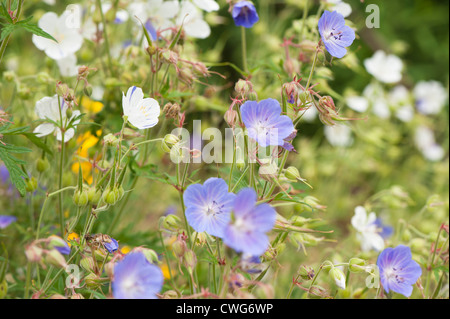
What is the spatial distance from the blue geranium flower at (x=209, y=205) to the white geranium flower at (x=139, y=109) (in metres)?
0.16

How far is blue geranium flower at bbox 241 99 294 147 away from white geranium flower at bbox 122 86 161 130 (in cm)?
17

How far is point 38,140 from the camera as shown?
3.12 feet

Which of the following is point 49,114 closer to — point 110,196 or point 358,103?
point 110,196

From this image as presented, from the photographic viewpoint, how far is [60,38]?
122cm

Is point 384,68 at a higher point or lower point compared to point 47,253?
higher

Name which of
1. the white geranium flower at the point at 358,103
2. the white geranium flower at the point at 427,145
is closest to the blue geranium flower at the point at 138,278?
the white geranium flower at the point at 358,103

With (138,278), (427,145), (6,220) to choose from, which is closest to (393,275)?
(138,278)

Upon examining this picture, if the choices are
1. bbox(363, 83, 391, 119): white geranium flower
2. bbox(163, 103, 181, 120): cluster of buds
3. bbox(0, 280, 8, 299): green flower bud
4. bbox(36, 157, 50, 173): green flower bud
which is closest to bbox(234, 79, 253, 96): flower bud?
bbox(163, 103, 181, 120): cluster of buds

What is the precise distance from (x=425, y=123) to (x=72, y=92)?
5.80ft

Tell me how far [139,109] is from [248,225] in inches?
13.1

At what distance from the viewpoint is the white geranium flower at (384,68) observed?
1.80 metres

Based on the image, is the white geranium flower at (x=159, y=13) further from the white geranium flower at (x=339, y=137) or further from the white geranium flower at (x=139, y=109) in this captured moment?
the white geranium flower at (x=339, y=137)
